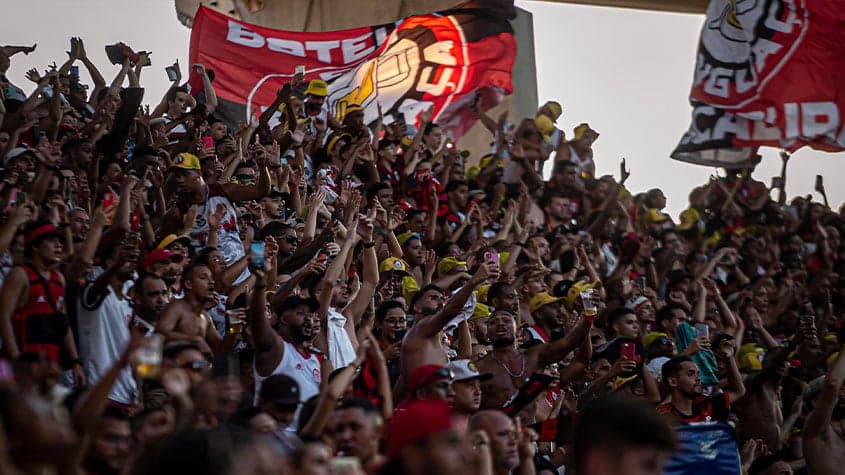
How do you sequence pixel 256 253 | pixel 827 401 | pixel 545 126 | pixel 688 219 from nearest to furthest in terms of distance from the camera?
pixel 256 253 → pixel 827 401 → pixel 545 126 → pixel 688 219

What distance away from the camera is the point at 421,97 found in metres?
15.2

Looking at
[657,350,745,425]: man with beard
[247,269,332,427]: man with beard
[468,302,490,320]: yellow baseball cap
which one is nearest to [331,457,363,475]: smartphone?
[247,269,332,427]: man with beard

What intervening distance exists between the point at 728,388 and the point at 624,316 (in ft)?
3.29

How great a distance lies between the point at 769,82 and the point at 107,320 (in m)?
10.1

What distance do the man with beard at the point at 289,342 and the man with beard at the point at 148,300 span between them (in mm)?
509

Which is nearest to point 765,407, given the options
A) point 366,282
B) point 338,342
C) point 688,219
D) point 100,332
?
point 366,282

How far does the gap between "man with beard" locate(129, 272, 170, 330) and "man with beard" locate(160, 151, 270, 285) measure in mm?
2168

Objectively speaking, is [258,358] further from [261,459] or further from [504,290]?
[261,459]

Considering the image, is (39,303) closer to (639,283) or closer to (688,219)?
(639,283)

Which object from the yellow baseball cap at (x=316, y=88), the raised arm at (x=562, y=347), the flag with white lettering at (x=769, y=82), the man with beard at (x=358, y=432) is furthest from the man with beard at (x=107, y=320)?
the flag with white lettering at (x=769, y=82)

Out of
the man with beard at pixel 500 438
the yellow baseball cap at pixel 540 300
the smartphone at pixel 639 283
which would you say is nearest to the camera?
the man with beard at pixel 500 438

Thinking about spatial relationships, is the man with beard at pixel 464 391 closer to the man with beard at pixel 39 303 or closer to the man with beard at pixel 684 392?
the man with beard at pixel 39 303

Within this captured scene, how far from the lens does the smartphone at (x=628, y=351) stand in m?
8.62

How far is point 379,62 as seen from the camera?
1457 centimetres
